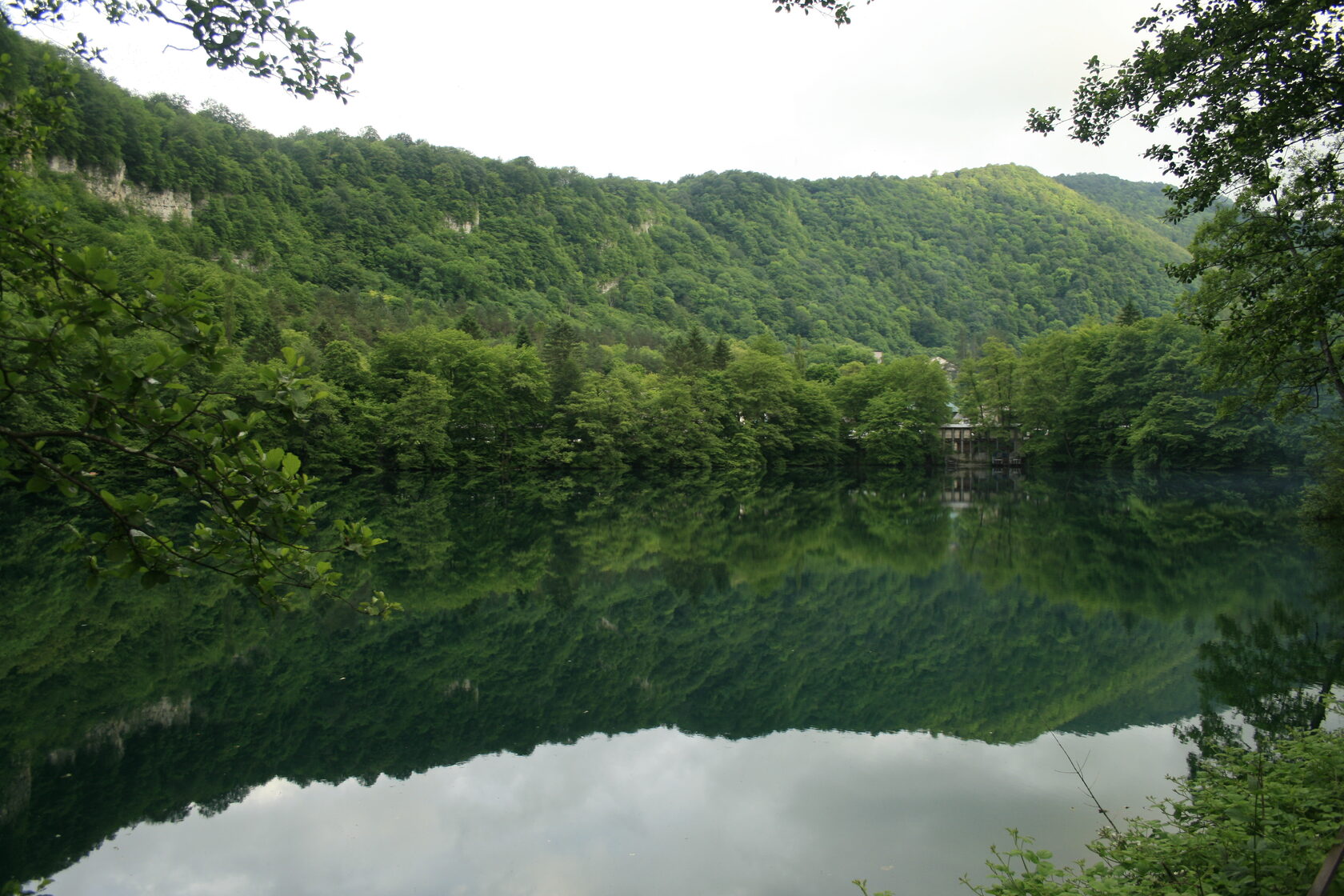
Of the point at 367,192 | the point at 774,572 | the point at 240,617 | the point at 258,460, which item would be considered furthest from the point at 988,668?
the point at 367,192

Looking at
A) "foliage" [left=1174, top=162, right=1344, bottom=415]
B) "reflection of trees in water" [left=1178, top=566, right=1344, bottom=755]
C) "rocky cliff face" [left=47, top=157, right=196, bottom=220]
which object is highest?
"rocky cliff face" [left=47, top=157, right=196, bottom=220]

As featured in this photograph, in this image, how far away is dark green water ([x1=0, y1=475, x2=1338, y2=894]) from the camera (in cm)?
628

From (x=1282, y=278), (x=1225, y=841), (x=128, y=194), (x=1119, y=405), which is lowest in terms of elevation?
(x=1225, y=841)

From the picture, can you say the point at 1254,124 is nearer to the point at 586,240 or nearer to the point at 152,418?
the point at 152,418

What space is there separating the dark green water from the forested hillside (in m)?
46.2

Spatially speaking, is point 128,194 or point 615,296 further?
point 615,296

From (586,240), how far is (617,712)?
134 m

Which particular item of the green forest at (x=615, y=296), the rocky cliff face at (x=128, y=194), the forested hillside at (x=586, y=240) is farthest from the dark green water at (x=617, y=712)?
the rocky cliff face at (x=128, y=194)

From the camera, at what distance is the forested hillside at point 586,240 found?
82938 millimetres

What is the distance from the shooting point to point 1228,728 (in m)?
8.14

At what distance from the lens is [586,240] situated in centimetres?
13725

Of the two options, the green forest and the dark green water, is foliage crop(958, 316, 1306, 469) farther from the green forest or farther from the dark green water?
the dark green water

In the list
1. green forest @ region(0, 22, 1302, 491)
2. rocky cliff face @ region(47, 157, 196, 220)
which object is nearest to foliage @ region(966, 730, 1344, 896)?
green forest @ region(0, 22, 1302, 491)

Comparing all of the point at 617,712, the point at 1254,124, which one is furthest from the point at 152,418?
the point at 1254,124
